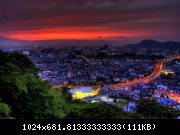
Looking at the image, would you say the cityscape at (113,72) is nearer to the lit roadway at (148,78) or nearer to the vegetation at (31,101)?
the lit roadway at (148,78)

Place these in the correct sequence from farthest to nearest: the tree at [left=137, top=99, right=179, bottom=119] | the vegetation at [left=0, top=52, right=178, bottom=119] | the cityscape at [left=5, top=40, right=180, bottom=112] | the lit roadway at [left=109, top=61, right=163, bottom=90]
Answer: the lit roadway at [left=109, top=61, right=163, bottom=90] → the cityscape at [left=5, top=40, right=180, bottom=112] → the tree at [left=137, top=99, right=179, bottom=119] → the vegetation at [left=0, top=52, right=178, bottom=119]

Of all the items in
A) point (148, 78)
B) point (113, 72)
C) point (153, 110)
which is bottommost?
point (148, 78)

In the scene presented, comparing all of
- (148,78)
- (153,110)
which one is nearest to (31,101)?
(153,110)

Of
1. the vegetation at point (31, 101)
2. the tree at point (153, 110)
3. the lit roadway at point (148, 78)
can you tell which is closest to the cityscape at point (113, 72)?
the lit roadway at point (148, 78)

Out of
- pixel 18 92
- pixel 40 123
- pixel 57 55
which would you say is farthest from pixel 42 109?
pixel 57 55

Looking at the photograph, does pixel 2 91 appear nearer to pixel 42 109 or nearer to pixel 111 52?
pixel 42 109

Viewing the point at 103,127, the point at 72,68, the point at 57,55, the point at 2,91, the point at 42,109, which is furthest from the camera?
the point at 72,68

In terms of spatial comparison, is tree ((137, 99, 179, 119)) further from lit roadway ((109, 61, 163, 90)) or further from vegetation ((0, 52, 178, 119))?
lit roadway ((109, 61, 163, 90))

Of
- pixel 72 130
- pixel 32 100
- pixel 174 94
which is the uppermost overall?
pixel 72 130

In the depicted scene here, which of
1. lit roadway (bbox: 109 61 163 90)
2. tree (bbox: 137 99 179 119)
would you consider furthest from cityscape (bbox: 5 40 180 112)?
tree (bbox: 137 99 179 119)

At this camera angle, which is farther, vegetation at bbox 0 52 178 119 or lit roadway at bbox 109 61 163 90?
lit roadway at bbox 109 61 163 90

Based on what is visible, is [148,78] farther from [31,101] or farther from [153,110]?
[31,101]
